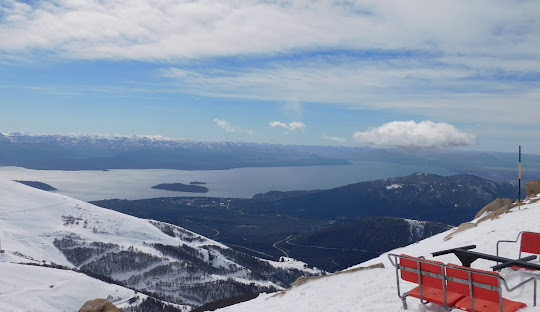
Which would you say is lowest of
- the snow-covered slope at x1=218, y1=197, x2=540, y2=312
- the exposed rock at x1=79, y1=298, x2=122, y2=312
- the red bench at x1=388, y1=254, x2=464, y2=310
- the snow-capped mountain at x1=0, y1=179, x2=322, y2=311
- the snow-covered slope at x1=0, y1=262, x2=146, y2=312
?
the snow-capped mountain at x1=0, y1=179, x2=322, y2=311

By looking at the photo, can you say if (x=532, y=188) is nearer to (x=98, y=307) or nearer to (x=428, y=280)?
(x=428, y=280)

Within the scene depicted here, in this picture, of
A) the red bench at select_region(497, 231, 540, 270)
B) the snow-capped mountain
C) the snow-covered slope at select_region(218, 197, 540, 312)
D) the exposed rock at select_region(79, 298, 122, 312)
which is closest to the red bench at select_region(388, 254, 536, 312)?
the snow-covered slope at select_region(218, 197, 540, 312)

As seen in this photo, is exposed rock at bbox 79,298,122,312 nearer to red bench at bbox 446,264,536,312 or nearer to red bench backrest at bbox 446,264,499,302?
red bench backrest at bbox 446,264,499,302

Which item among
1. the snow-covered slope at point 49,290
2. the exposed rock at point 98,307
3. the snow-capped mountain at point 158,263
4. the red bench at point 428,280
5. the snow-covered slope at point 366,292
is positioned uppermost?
the red bench at point 428,280

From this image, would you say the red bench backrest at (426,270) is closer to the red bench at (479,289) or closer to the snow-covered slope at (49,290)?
the red bench at (479,289)

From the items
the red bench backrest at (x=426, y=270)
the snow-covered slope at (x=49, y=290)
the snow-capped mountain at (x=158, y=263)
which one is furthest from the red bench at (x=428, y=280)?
the snow-capped mountain at (x=158, y=263)

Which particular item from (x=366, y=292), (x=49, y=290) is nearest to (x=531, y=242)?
(x=366, y=292)

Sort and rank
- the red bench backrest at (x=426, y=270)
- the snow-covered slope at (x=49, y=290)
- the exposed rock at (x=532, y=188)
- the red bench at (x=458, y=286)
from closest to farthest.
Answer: the red bench at (x=458, y=286) → the red bench backrest at (x=426, y=270) → the exposed rock at (x=532, y=188) → the snow-covered slope at (x=49, y=290)
